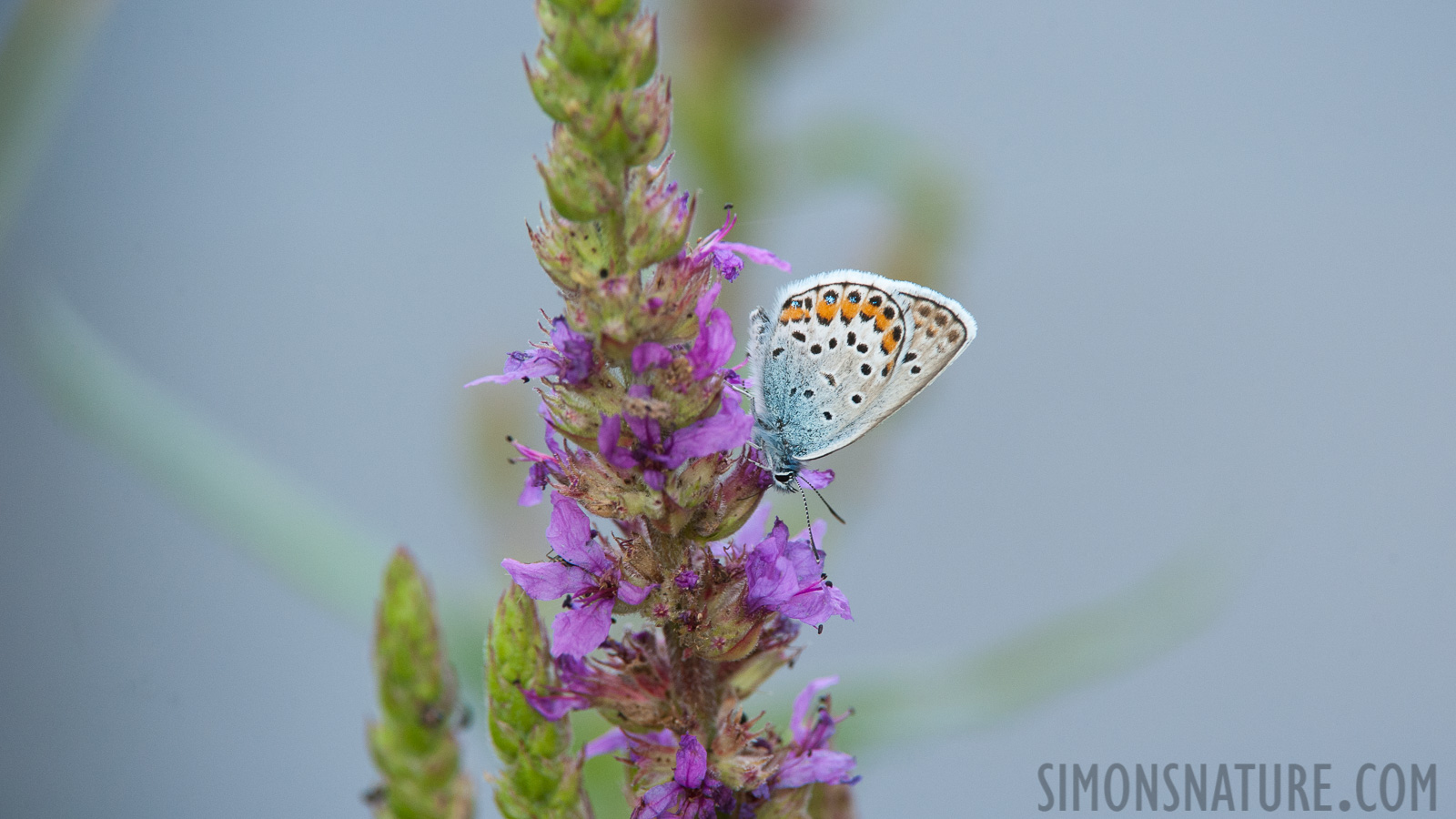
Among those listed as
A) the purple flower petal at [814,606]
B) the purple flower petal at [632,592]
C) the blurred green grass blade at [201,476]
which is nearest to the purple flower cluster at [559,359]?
the purple flower petal at [632,592]

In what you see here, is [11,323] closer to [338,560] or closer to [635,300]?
[338,560]

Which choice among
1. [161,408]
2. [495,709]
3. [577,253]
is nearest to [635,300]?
[577,253]

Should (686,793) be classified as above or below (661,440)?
below

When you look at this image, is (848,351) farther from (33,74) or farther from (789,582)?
(33,74)

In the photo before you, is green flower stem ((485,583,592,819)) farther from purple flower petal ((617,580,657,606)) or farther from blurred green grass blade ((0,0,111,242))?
blurred green grass blade ((0,0,111,242))

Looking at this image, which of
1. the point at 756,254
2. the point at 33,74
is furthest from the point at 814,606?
the point at 33,74

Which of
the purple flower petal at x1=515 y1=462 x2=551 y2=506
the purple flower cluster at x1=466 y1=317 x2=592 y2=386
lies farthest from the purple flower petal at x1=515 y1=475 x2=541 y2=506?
the purple flower cluster at x1=466 y1=317 x2=592 y2=386

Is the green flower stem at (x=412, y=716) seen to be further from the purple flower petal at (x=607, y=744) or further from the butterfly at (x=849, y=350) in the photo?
the butterfly at (x=849, y=350)
